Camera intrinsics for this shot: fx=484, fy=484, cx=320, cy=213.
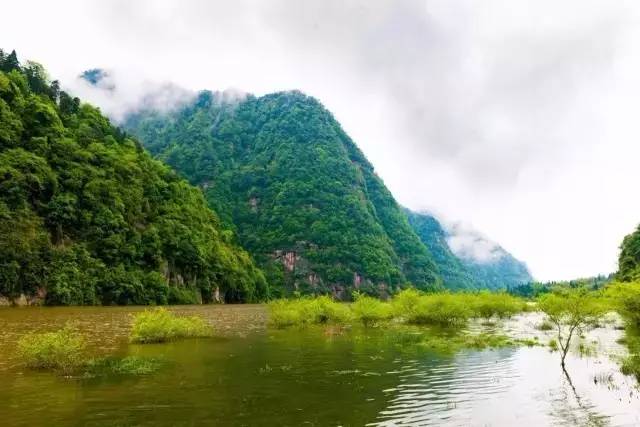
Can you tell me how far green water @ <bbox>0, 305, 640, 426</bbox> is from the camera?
62.3 ft

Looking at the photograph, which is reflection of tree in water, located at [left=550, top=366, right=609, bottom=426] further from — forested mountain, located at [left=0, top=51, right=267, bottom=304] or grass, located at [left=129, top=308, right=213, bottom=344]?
forested mountain, located at [left=0, top=51, right=267, bottom=304]

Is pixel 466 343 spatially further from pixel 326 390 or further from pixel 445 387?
pixel 326 390

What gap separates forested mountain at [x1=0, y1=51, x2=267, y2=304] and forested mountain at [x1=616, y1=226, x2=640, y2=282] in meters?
108

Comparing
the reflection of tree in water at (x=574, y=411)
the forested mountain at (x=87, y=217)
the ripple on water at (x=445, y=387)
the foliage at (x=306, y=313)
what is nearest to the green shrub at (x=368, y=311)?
the foliage at (x=306, y=313)

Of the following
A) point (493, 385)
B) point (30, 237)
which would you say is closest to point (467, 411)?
point (493, 385)

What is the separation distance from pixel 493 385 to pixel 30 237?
95008 millimetres

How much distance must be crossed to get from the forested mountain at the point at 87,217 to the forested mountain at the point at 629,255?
108m

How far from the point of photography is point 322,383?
25.9 metres

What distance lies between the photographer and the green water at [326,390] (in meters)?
19.0

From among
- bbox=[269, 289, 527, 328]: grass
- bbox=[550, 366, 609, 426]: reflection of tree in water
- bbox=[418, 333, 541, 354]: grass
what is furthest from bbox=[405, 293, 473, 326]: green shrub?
bbox=[550, 366, 609, 426]: reflection of tree in water

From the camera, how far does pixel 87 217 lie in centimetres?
10975

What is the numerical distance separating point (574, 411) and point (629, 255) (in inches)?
4883

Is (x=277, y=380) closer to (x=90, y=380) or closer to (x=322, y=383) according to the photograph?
(x=322, y=383)

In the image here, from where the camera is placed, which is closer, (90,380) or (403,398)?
(403,398)
